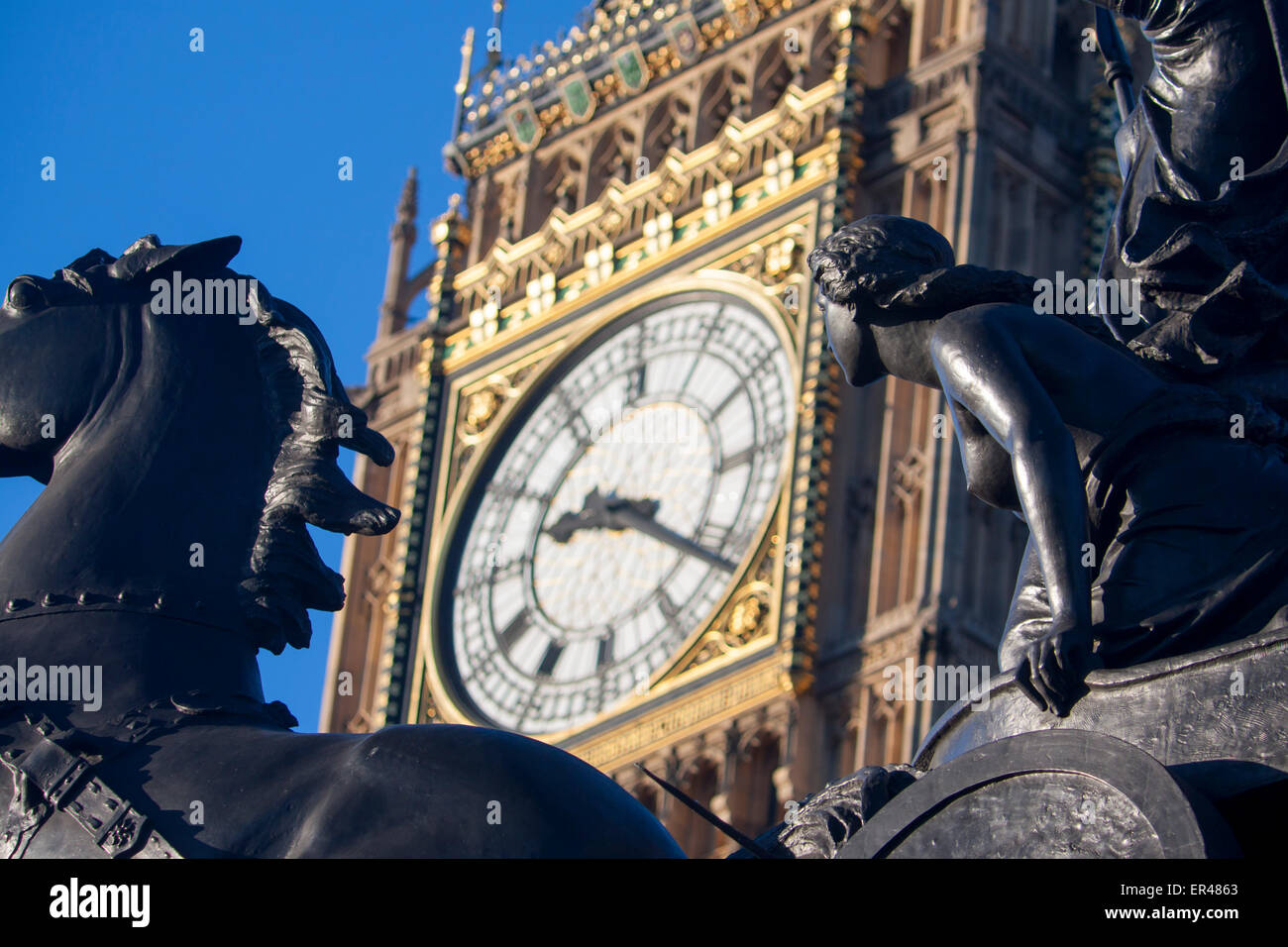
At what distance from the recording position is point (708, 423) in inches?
1005

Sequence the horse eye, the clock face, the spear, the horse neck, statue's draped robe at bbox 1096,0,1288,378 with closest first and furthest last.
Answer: the horse neck → statue's draped robe at bbox 1096,0,1288,378 → the horse eye → the spear → the clock face

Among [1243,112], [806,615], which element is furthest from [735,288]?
[1243,112]

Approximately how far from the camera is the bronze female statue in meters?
5.33

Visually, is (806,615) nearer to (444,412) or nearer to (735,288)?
(735,288)

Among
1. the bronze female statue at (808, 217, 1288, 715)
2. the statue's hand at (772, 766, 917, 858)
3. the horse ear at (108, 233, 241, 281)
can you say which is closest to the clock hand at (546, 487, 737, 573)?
the horse ear at (108, 233, 241, 281)

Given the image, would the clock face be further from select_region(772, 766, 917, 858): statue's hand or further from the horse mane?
select_region(772, 766, 917, 858): statue's hand

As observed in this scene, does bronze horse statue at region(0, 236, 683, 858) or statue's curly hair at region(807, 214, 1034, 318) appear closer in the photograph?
bronze horse statue at region(0, 236, 683, 858)

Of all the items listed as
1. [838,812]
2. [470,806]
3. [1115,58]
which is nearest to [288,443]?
[470,806]

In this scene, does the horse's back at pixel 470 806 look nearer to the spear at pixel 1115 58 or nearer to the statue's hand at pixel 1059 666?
the statue's hand at pixel 1059 666

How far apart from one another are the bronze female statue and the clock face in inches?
731

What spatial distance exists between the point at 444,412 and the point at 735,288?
11.8ft

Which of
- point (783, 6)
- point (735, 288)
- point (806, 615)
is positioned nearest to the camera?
point (806, 615)

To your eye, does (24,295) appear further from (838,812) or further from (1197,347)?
(1197,347)
